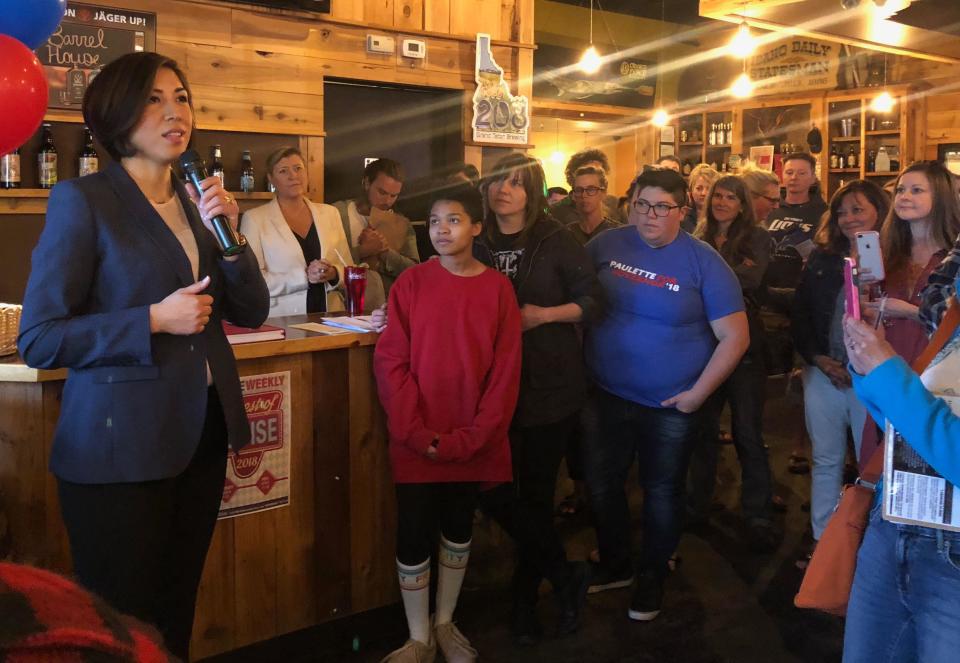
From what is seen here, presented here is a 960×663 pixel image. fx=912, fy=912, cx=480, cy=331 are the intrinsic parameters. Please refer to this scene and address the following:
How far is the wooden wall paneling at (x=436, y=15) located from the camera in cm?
527

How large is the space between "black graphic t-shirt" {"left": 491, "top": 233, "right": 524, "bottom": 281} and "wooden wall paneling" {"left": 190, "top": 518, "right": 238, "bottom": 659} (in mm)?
1159

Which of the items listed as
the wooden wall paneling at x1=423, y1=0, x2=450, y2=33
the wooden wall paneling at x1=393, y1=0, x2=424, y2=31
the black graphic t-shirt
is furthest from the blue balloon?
the wooden wall paneling at x1=423, y1=0, x2=450, y2=33

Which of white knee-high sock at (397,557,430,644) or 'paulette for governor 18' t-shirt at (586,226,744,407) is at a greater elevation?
'paulette for governor 18' t-shirt at (586,226,744,407)

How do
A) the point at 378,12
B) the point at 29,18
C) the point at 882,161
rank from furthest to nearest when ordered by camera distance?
the point at 882,161, the point at 378,12, the point at 29,18

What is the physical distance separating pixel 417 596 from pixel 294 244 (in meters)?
1.79

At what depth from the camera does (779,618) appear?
3.29 m

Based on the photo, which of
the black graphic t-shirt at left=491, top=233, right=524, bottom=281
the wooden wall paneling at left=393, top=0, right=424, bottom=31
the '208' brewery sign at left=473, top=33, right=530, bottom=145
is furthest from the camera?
the '208' brewery sign at left=473, top=33, right=530, bottom=145

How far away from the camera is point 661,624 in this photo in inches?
127

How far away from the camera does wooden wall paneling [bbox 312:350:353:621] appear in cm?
288

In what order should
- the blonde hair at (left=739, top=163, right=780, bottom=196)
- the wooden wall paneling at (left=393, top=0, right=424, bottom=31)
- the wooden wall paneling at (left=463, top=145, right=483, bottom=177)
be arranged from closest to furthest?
the blonde hair at (left=739, top=163, right=780, bottom=196) < the wooden wall paneling at (left=393, top=0, right=424, bottom=31) < the wooden wall paneling at (left=463, top=145, right=483, bottom=177)

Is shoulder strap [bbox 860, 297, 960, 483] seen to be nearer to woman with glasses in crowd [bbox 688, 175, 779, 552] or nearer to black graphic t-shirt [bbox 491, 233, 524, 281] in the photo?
black graphic t-shirt [bbox 491, 233, 524, 281]

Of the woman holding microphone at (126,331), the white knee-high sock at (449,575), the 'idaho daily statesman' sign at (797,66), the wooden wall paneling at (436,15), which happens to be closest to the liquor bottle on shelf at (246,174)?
the wooden wall paneling at (436,15)

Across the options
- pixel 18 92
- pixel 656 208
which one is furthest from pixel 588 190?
pixel 18 92

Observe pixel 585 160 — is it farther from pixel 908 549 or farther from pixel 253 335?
pixel 908 549
